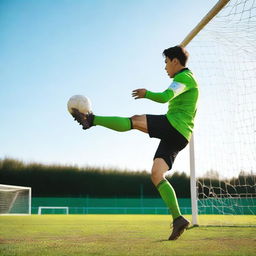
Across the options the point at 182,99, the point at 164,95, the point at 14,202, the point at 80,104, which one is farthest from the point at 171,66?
the point at 14,202

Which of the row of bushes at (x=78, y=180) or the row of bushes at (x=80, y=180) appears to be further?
the row of bushes at (x=78, y=180)

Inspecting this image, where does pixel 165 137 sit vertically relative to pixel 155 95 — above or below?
below

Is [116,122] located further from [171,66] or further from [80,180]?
[80,180]

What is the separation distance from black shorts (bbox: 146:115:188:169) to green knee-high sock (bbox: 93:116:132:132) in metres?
0.21

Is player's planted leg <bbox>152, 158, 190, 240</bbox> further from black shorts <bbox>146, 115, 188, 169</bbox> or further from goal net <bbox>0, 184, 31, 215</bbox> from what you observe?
goal net <bbox>0, 184, 31, 215</bbox>

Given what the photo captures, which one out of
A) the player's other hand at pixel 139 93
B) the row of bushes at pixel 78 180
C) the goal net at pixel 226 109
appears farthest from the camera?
the row of bushes at pixel 78 180

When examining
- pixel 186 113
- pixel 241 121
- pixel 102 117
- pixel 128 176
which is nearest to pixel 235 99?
pixel 241 121

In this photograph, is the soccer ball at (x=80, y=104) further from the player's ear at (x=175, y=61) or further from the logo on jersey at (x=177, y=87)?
the player's ear at (x=175, y=61)

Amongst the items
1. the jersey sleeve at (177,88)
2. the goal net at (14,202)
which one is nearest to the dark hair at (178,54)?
the jersey sleeve at (177,88)

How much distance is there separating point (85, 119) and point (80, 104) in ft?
0.69

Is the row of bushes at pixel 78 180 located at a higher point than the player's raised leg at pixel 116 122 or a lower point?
higher

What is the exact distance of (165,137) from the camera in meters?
3.65

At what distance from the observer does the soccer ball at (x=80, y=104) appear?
3.72 meters

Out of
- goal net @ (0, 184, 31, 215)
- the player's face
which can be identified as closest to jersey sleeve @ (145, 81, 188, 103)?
the player's face
